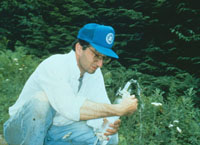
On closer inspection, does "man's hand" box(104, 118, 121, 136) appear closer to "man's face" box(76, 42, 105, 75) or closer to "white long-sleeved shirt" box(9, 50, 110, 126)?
"white long-sleeved shirt" box(9, 50, 110, 126)

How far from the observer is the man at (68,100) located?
8.47 feet

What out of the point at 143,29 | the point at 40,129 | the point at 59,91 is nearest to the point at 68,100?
the point at 59,91

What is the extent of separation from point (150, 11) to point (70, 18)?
2.51 metres

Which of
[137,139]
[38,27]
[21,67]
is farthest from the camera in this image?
[38,27]

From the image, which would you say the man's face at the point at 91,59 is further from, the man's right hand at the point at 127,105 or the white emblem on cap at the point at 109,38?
the man's right hand at the point at 127,105

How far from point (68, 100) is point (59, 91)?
117 millimetres

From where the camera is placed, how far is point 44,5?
9320 mm

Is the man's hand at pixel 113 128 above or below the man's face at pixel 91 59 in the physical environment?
below

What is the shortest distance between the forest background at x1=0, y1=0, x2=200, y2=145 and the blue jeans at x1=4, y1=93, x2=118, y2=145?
770 millimetres

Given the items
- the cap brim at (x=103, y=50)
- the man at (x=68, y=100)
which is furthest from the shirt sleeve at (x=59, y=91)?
the cap brim at (x=103, y=50)

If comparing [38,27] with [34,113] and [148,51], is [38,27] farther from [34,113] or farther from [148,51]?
[34,113]

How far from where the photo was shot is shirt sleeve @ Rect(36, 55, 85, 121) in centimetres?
256

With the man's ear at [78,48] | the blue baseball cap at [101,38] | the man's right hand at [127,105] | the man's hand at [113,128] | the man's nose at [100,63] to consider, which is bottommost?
the man's hand at [113,128]

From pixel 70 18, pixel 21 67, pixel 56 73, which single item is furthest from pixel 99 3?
pixel 56 73
